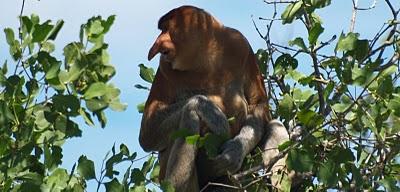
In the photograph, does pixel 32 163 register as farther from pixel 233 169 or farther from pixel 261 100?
pixel 261 100

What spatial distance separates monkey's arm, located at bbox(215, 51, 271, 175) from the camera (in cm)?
610

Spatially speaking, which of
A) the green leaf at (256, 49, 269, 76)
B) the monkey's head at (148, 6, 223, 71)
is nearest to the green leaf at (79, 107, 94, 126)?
the monkey's head at (148, 6, 223, 71)

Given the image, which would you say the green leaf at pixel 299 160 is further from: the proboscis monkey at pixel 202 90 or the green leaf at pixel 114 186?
the proboscis monkey at pixel 202 90

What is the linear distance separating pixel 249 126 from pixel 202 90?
1.43 ft

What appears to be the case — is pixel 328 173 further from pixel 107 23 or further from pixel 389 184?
pixel 107 23

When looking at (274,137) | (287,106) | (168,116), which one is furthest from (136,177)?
(168,116)

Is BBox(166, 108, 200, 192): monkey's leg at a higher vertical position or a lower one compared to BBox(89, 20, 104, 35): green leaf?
lower

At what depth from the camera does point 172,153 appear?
613cm

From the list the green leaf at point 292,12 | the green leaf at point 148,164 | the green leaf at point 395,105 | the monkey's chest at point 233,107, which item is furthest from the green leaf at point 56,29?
the monkey's chest at point 233,107

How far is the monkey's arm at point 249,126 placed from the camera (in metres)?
6.10

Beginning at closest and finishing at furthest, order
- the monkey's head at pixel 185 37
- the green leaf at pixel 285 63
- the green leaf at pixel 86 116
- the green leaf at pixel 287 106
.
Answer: the green leaf at pixel 86 116 < the green leaf at pixel 287 106 < the green leaf at pixel 285 63 < the monkey's head at pixel 185 37

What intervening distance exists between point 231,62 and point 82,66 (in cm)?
268

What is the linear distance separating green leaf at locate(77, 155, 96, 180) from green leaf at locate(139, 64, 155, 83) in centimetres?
218

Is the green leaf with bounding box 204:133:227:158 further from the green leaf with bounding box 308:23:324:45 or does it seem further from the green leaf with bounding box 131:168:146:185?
the green leaf with bounding box 308:23:324:45
